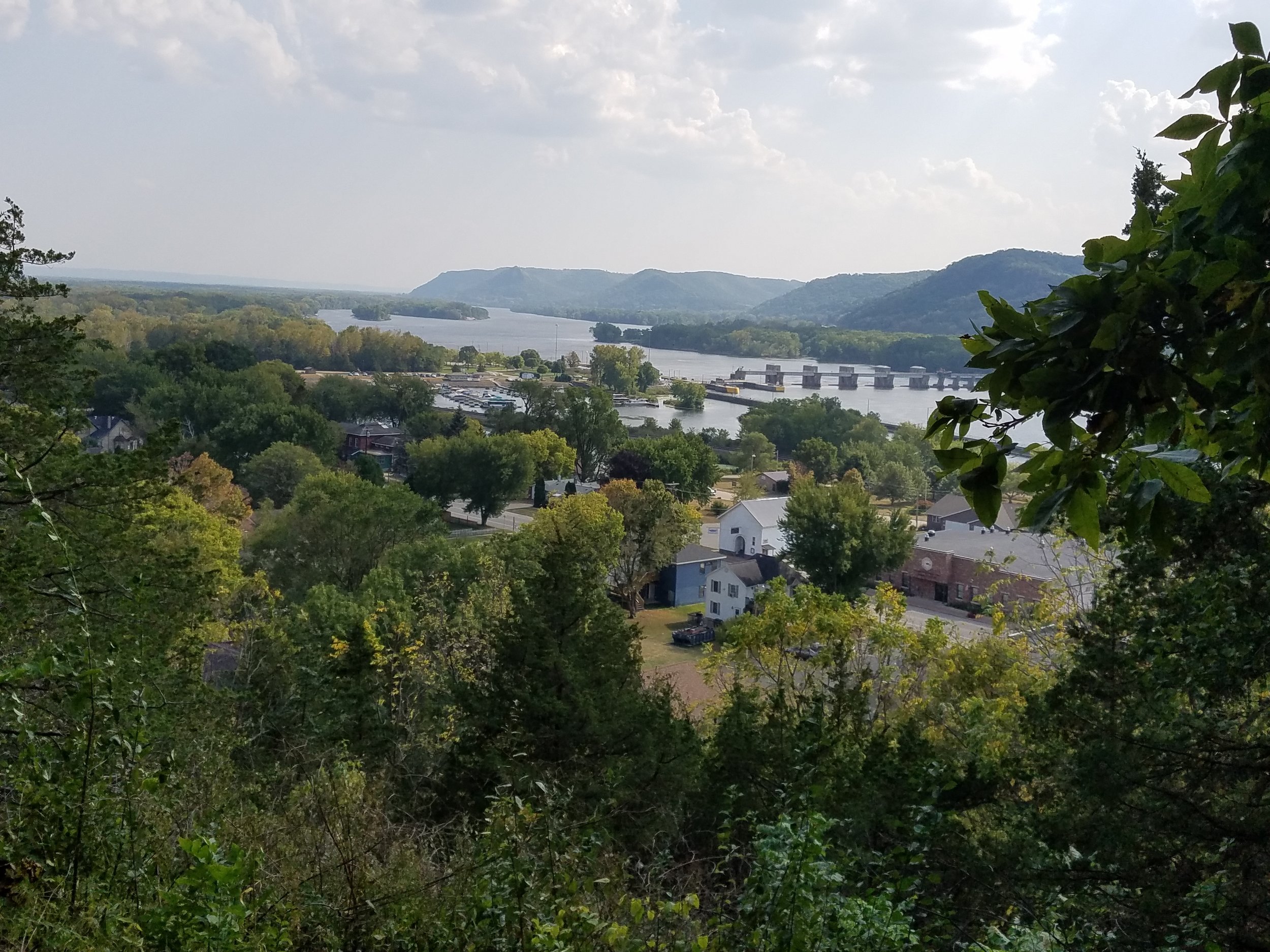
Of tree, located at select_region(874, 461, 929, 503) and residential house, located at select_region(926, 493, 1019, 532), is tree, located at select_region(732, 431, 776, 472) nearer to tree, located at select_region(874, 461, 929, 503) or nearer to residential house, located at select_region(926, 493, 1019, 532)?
tree, located at select_region(874, 461, 929, 503)

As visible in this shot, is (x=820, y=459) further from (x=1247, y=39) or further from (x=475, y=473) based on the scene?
(x=1247, y=39)

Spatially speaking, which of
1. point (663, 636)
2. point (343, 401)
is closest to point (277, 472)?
point (663, 636)

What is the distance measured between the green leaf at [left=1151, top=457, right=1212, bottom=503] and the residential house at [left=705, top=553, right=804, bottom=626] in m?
23.3

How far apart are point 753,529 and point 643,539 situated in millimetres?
4555

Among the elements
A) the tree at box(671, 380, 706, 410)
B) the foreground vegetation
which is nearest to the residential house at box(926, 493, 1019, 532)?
the foreground vegetation

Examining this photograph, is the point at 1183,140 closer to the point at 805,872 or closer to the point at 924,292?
the point at 805,872

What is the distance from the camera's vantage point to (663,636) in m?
24.3

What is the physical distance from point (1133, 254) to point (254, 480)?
1369 inches

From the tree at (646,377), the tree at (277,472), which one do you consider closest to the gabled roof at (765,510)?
the tree at (277,472)

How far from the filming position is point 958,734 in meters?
9.52

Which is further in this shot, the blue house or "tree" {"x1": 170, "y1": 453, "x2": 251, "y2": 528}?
the blue house

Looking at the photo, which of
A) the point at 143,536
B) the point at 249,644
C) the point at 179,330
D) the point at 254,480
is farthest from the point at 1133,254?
the point at 179,330

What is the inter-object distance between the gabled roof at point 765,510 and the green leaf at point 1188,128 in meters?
28.4

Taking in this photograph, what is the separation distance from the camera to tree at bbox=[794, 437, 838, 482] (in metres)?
43.4
